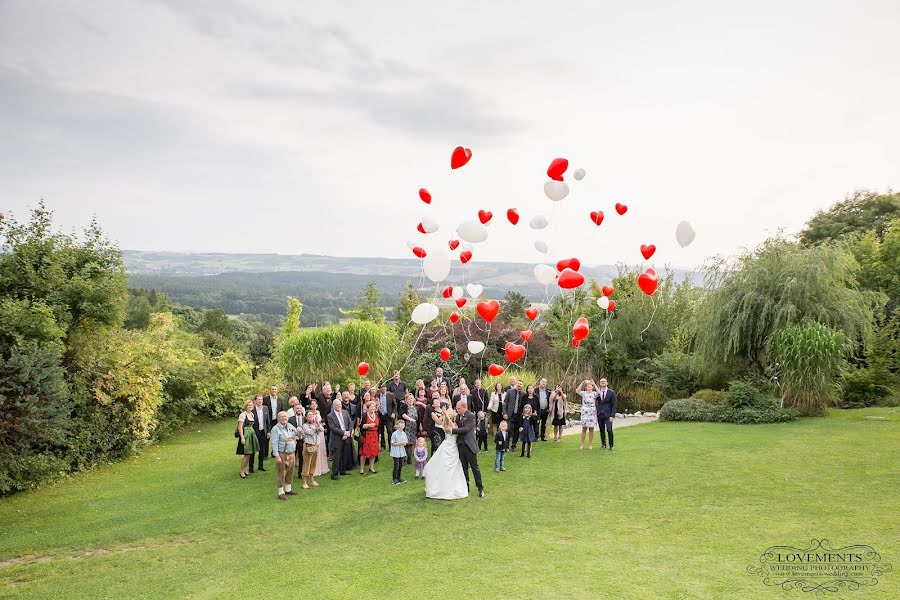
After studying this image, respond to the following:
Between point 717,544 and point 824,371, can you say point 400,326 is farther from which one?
point 717,544

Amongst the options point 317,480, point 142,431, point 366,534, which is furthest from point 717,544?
point 142,431

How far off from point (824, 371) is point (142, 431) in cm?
1687

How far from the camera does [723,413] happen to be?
15.8 meters

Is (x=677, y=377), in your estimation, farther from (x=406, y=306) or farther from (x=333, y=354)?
(x=406, y=306)

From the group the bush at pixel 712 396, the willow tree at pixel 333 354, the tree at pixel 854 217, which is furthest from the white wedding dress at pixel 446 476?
the tree at pixel 854 217

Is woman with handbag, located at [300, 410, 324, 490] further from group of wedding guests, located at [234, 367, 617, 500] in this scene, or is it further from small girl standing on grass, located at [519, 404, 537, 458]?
small girl standing on grass, located at [519, 404, 537, 458]

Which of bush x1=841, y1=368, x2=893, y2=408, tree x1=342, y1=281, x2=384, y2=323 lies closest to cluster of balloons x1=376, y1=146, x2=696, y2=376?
bush x1=841, y1=368, x2=893, y2=408

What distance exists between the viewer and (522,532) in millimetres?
8367

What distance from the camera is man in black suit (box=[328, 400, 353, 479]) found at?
38.1ft

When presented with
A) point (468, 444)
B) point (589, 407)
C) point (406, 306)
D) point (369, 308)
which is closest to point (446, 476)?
point (468, 444)

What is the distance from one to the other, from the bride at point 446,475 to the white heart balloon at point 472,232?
4.86 metres

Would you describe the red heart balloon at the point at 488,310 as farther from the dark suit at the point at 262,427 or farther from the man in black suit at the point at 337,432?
the dark suit at the point at 262,427

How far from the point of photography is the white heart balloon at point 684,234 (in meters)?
13.6

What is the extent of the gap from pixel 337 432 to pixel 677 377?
1175 centimetres
